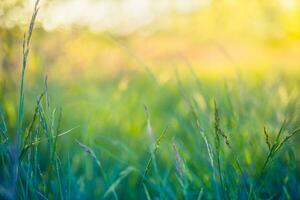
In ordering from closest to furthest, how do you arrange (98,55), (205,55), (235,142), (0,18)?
1. (235,142)
2. (0,18)
3. (98,55)
4. (205,55)

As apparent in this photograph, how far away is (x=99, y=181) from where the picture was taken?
131 centimetres

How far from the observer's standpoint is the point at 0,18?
58.4 inches

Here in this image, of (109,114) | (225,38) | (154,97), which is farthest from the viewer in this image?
(225,38)

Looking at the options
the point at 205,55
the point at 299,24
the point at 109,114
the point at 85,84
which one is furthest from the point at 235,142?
the point at 299,24

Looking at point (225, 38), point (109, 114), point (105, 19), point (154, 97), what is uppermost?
point (105, 19)

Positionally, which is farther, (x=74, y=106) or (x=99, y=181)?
(x=74, y=106)

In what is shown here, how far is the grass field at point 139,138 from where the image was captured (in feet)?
2.66

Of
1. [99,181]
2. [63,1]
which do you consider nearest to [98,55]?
[63,1]

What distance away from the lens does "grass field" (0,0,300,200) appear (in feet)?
2.66

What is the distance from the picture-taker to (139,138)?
176 cm

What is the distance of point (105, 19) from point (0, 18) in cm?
94

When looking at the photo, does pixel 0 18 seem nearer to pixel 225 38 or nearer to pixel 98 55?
pixel 98 55

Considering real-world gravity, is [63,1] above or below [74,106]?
above

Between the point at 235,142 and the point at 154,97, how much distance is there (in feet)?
4.77
